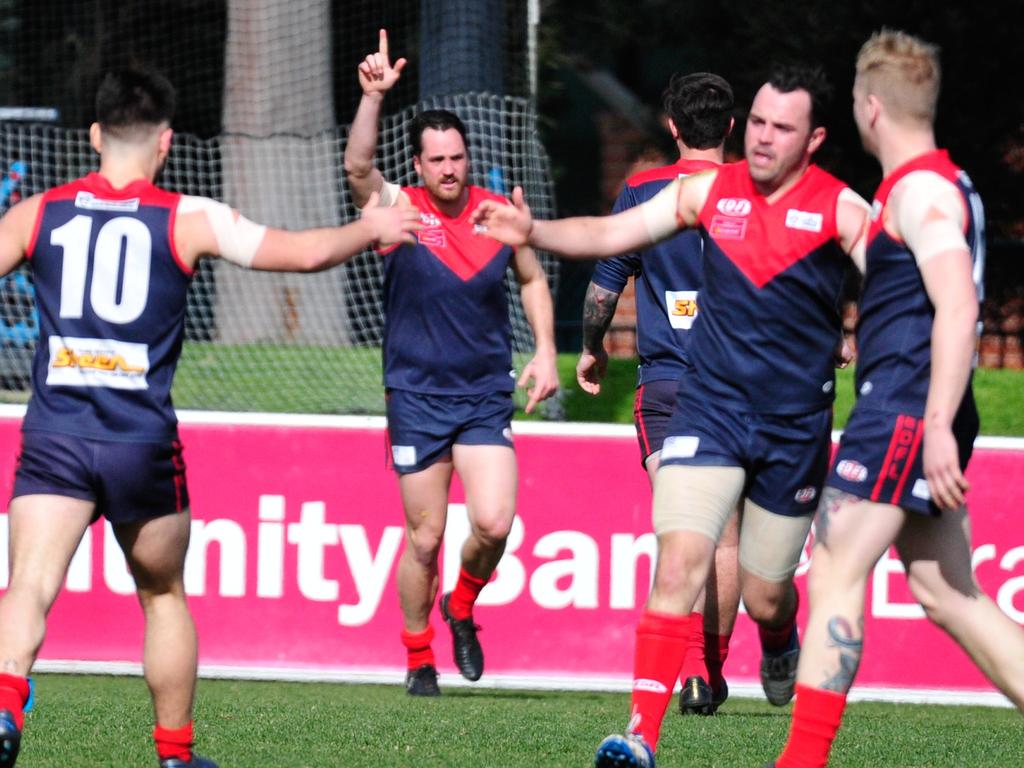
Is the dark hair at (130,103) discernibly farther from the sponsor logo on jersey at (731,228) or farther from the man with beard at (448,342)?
the man with beard at (448,342)

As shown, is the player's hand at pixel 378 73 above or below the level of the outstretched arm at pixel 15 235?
above

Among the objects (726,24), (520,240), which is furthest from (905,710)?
(726,24)

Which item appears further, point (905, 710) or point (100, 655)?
point (100, 655)

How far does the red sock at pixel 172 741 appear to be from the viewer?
5.46m

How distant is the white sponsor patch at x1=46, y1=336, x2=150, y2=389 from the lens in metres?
5.23

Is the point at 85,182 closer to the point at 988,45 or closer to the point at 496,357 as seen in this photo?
the point at 496,357

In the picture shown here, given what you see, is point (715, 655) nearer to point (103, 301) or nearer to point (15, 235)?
point (103, 301)

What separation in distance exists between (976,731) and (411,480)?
2620 millimetres

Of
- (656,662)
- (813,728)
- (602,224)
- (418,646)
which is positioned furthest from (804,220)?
(418,646)

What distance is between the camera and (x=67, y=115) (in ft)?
67.8

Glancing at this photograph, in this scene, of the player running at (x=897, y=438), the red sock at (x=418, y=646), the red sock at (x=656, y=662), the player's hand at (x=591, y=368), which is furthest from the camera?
the red sock at (x=418, y=646)

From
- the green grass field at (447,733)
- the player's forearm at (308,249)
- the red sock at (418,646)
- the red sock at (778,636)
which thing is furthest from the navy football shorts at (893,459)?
the red sock at (418,646)

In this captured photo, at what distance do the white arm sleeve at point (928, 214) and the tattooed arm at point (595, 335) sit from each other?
2670 mm

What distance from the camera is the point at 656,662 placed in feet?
18.4
